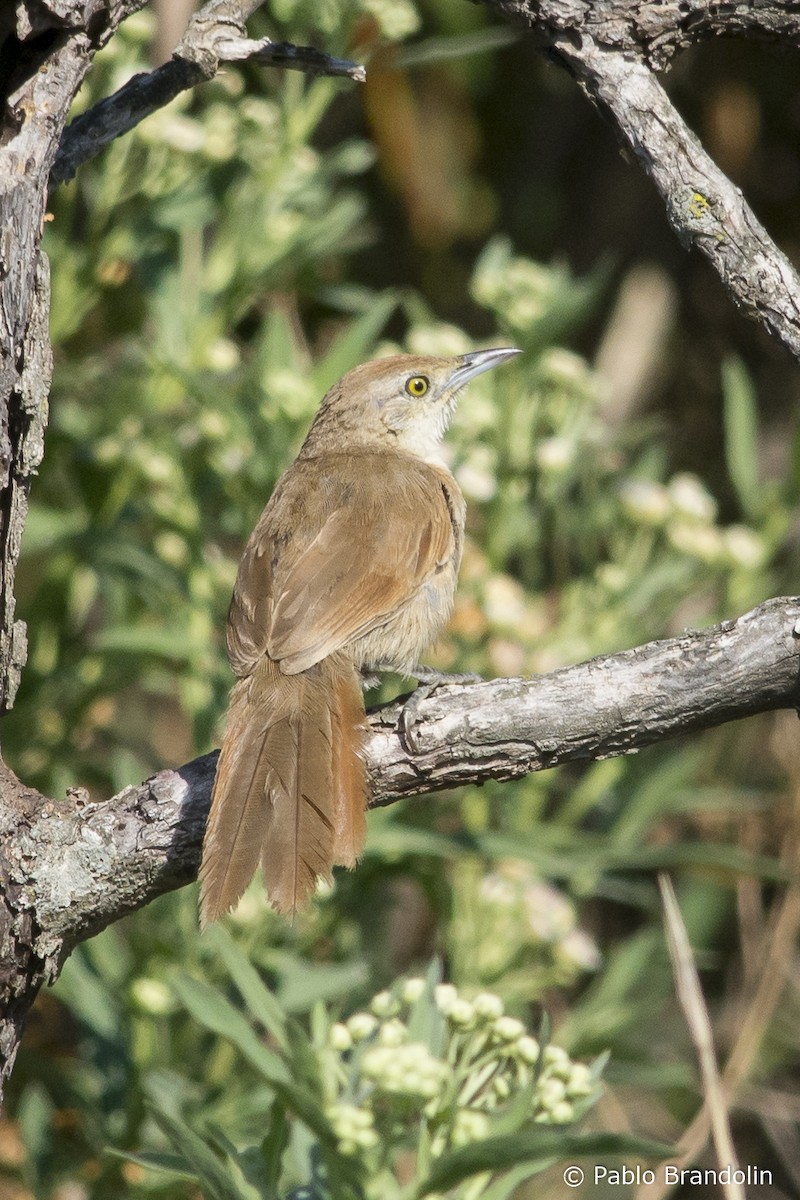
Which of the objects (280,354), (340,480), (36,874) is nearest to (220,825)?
(36,874)

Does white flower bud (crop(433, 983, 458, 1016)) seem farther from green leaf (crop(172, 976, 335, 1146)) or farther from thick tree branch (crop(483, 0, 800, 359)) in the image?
thick tree branch (crop(483, 0, 800, 359))

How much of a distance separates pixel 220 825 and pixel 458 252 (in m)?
4.86

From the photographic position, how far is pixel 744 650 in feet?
7.75

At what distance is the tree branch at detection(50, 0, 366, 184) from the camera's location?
2.62m

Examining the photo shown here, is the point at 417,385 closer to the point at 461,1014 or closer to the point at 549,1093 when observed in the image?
the point at 461,1014

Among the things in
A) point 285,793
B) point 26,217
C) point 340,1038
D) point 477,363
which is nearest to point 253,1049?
point 340,1038

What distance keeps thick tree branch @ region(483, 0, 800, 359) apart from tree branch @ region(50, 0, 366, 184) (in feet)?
1.40

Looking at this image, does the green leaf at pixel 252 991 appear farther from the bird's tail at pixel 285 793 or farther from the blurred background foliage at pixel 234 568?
the blurred background foliage at pixel 234 568


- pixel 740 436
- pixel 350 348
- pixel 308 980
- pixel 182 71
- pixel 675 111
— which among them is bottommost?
pixel 308 980

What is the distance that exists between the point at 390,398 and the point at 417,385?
0.09 meters

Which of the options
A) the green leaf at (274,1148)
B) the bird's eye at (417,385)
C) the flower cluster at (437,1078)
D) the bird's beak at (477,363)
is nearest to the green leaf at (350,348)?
the bird's eye at (417,385)

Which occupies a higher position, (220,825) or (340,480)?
(220,825)

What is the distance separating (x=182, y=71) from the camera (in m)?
2.66

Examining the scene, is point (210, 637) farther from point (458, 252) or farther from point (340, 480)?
point (458, 252)
